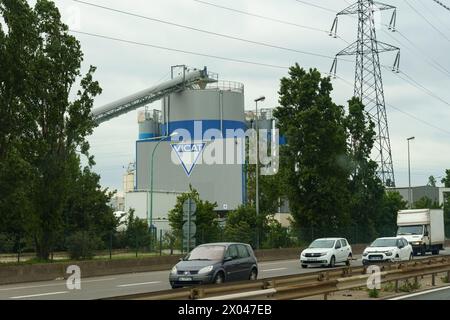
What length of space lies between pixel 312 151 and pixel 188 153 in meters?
35.1

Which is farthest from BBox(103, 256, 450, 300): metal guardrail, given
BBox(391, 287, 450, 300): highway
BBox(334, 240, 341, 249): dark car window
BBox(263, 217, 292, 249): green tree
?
BBox(263, 217, 292, 249): green tree

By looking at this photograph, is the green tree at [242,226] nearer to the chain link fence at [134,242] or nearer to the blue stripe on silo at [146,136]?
the chain link fence at [134,242]

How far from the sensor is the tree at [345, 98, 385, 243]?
60.3m

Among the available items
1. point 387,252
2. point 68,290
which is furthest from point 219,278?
point 387,252

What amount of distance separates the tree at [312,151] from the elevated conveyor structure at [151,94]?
34.0 meters

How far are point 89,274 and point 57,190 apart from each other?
402 centimetres

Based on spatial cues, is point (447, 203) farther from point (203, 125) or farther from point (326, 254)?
point (326, 254)

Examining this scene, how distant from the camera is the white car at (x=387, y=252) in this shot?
1253 inches

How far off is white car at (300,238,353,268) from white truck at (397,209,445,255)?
12280mm

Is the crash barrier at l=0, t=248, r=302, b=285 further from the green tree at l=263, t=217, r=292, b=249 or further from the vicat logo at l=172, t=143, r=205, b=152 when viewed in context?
the vicat logo at l=172, t=143, r=205, b=152

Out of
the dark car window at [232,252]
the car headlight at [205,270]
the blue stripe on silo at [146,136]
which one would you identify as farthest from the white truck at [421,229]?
the blue stripe on silo at [146,136]
